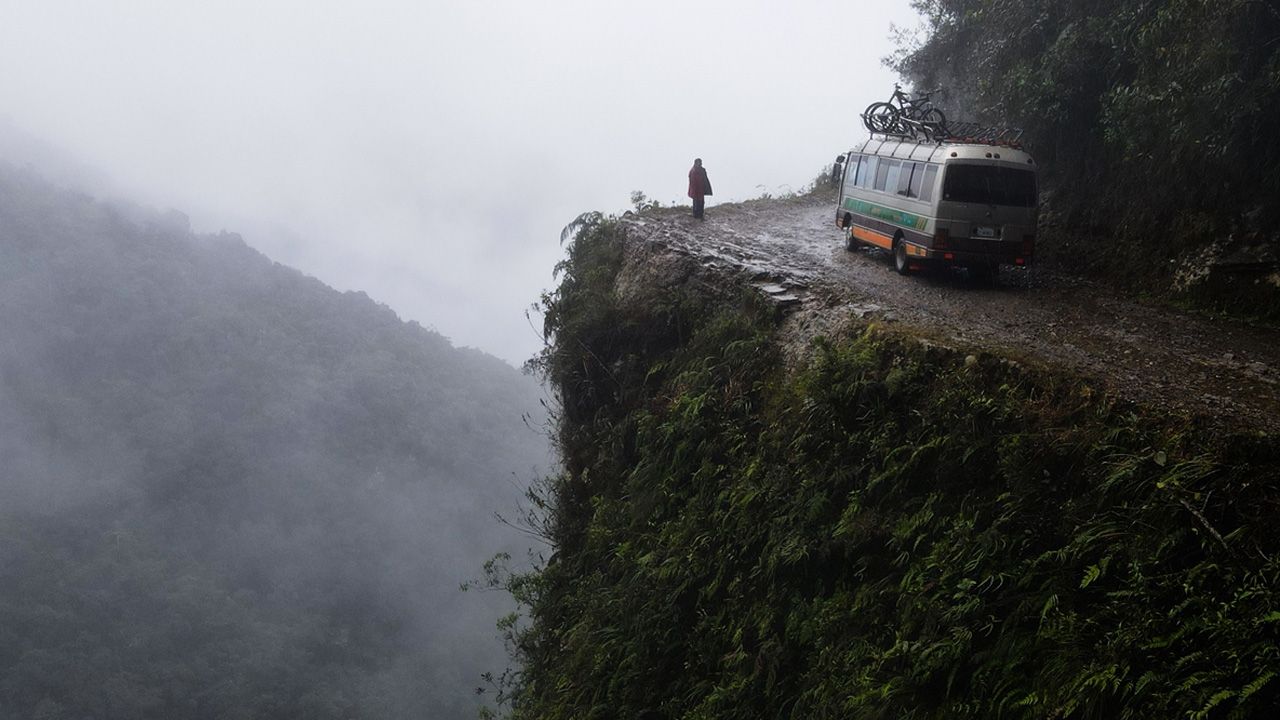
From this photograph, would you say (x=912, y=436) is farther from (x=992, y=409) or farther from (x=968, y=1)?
(x=968, y=1)

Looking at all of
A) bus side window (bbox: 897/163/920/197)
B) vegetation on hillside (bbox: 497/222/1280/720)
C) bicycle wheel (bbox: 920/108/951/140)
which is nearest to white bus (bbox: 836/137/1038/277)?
bus side window (bbox: 897/163/920/197)

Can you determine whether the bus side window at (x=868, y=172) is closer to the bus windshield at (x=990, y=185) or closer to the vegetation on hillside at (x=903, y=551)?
the bus windshield at (x=990, y=185)

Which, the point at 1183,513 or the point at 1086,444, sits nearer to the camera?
the point at 1183,513

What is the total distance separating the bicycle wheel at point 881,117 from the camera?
1767cm

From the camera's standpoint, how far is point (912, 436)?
24.9 feet

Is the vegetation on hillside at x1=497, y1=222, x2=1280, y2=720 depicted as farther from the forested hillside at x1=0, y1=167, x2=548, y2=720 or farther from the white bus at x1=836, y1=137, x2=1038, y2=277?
the forested hillside at x1=0, y1=167, x2=548, y2=720

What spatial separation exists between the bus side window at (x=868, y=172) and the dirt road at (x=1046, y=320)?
141cm

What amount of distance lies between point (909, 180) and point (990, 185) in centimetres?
154

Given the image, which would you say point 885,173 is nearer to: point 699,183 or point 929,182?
point 929,182

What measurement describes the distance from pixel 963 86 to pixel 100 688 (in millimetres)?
64402

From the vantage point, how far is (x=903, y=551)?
269 inches

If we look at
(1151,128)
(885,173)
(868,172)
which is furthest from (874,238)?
(1151,128)

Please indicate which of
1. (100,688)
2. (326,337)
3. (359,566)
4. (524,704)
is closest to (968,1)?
(524,704)

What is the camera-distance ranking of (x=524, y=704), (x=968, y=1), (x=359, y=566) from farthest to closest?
1. (x=359, y=566)
2. (x=968, y=1)
3. (x=524, y=704)
